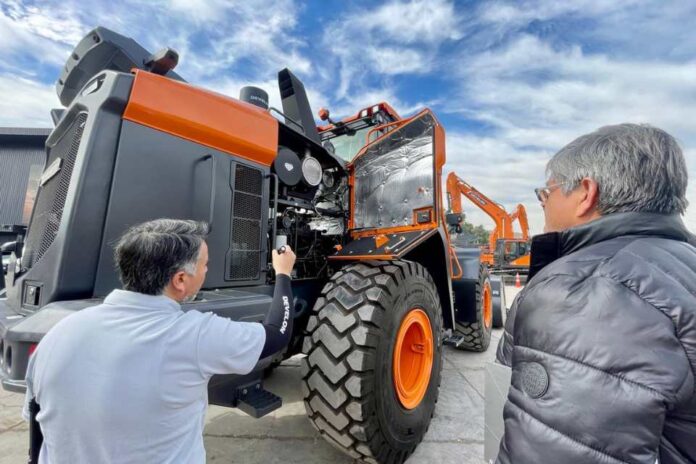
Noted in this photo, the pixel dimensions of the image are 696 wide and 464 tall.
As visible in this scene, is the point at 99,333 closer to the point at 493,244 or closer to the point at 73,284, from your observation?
the point at 73,284

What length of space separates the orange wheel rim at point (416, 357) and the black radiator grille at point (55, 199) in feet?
7.47

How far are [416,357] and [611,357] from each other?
2.27 meters

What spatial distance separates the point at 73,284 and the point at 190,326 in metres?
0.88

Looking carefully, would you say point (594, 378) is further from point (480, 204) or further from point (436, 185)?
point (480, 204)

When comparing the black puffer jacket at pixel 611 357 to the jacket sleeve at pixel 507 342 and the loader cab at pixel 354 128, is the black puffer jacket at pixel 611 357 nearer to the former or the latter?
the jacket sleeve at pixel 507 342

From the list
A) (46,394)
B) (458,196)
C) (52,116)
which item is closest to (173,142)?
(46,394)

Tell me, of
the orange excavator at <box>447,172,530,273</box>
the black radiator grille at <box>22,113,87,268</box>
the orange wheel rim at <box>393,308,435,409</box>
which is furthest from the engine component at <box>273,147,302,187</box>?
the orange excavator at <box>447,172,530,273</box>

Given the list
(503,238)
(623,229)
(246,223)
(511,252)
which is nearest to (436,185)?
(246,223)

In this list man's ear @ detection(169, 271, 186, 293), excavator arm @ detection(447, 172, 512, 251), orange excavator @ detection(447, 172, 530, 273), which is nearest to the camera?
man's ear @ detection(169, 271, 186, 293)

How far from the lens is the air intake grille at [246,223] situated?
2.23 m

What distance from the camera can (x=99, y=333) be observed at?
40.9 inches

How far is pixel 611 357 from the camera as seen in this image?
0.72m

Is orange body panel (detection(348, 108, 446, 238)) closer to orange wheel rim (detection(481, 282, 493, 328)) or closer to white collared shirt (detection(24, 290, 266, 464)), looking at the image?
white collared shirt (detection(24, 290, 266, 464))

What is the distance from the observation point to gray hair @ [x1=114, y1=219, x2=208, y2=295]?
3.74 ft
